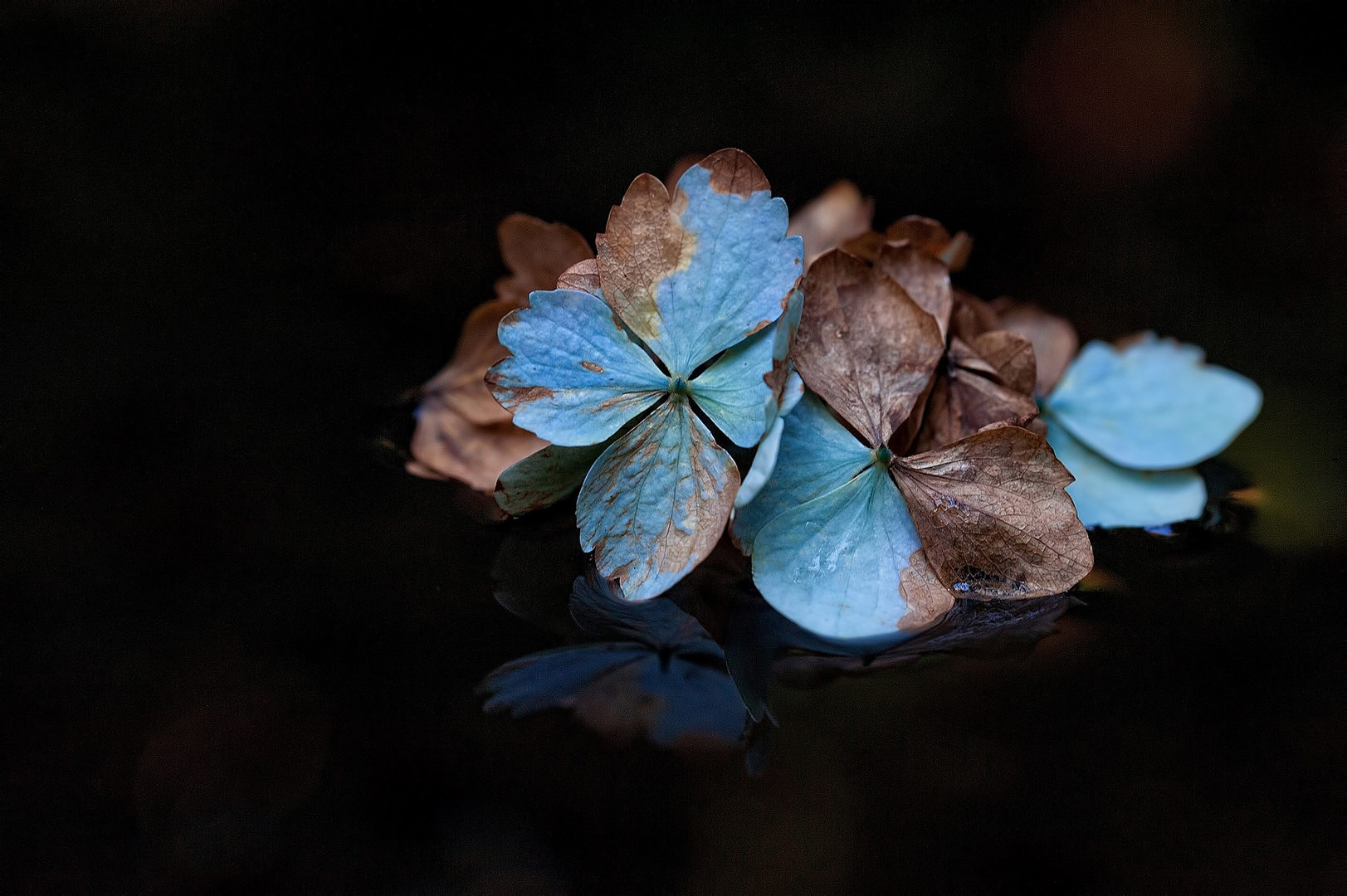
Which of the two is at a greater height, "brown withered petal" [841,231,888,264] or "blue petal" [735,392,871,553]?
"brown withered petal" [841,231,888,264]

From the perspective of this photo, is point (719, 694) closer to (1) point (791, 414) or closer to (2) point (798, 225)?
(1) point (791, 414)

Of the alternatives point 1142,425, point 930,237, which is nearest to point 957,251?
point 930,237

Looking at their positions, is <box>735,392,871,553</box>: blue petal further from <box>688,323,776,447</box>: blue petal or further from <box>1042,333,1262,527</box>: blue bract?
<box>1042,333,1262,527</box>: blue bract

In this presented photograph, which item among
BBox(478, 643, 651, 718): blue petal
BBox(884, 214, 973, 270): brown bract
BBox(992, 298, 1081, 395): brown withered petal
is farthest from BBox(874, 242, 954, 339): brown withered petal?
BBox(478, 643, 651, 718): blue petal

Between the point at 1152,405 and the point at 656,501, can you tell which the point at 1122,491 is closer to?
the point at 1152,405

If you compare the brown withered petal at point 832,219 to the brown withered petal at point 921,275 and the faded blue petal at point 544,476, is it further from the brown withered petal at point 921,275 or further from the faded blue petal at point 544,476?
the faded blue petal at point 544,476

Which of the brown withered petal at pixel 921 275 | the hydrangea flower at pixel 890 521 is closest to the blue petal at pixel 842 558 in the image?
the hydrangea flower at pixel 890 521
